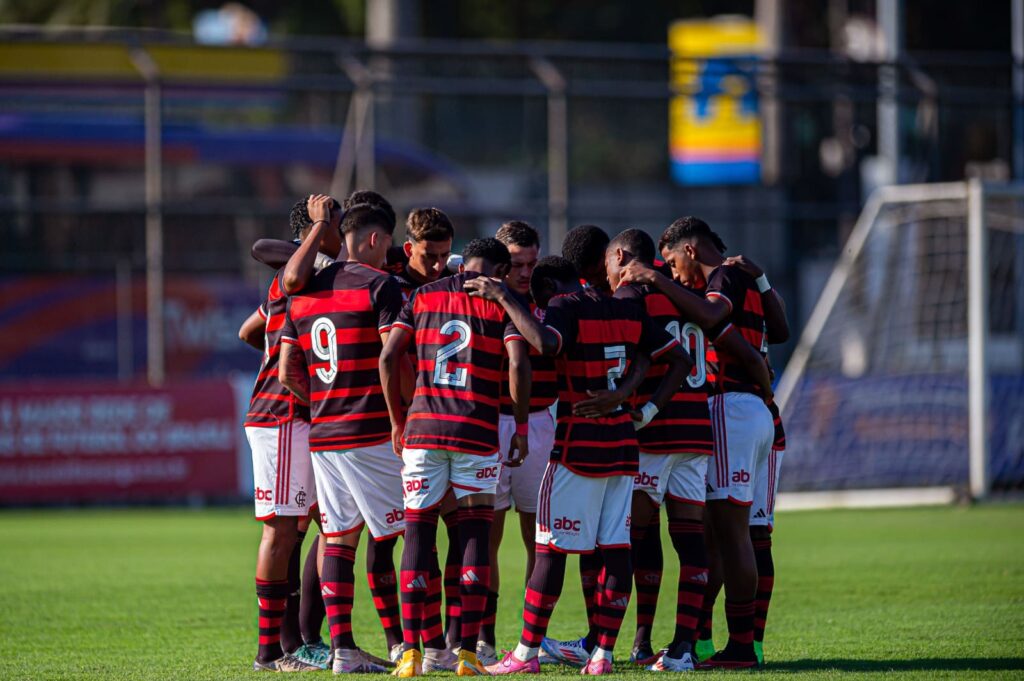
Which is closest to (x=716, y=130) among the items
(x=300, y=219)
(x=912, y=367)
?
(x=912, y=367)

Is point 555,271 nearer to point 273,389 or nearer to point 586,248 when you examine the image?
point 586,248

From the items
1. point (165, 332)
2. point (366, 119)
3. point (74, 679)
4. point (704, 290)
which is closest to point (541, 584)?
point (704, 290)

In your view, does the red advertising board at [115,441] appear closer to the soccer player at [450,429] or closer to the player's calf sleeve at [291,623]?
the player's calf sleeve at [291,623]

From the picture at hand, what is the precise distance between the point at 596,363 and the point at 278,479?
1.69m

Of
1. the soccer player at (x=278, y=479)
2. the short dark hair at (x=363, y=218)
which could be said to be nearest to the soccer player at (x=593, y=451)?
the short dark hair at (x=363, y=218)

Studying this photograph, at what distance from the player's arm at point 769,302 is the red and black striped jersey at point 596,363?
2.39ft

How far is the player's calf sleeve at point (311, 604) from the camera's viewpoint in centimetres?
739

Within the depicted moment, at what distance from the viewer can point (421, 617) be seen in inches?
263

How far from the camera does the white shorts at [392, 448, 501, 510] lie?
662 cm

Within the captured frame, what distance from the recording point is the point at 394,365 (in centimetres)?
663

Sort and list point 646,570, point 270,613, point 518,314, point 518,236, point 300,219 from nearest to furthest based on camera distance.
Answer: point 518,314
point 270,613
point 646,570
point 300,219
point 518,236

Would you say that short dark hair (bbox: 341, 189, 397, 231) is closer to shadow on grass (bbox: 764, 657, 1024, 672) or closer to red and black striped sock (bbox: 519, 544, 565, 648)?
red and black striped sock (bbox: 519, 544, 565, 648)

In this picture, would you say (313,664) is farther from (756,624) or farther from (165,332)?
(165,332)

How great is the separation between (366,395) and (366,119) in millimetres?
13060
